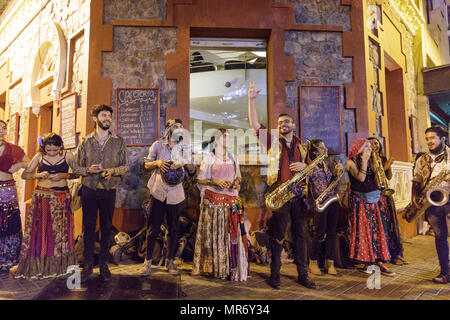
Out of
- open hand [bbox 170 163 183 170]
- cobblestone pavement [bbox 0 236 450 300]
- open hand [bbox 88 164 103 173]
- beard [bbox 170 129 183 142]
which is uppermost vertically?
beard [bbox 170 129 183 142]

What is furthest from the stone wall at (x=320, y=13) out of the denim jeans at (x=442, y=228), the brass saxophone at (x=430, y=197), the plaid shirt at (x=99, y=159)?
the plaid shirt at (x=99, y=159)

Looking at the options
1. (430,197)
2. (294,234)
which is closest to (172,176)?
(294,234)

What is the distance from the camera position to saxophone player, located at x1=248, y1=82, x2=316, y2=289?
3576 millimetres

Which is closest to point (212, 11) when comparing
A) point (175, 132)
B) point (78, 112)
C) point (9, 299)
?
point (175, 132)

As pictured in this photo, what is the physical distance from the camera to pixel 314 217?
4285 mm

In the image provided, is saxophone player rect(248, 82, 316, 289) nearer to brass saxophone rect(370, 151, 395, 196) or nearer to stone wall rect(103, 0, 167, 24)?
brass saxophone rect(370, 151, 395, 196)

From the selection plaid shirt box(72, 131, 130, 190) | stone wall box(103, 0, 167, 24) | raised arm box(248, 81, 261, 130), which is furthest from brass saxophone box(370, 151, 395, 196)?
stone wall box(103, 0, 167, 24)

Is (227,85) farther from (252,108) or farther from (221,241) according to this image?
(221,241)

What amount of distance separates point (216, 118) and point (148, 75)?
10713 millimetres

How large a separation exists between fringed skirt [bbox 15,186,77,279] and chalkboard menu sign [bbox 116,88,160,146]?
5.18ft

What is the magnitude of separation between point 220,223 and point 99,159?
1.84m

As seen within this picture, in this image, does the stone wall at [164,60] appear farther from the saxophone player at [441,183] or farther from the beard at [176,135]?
the saxophone player at [441,183]

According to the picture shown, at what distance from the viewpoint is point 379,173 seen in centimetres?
407

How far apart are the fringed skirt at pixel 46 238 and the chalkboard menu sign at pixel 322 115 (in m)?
4.15
